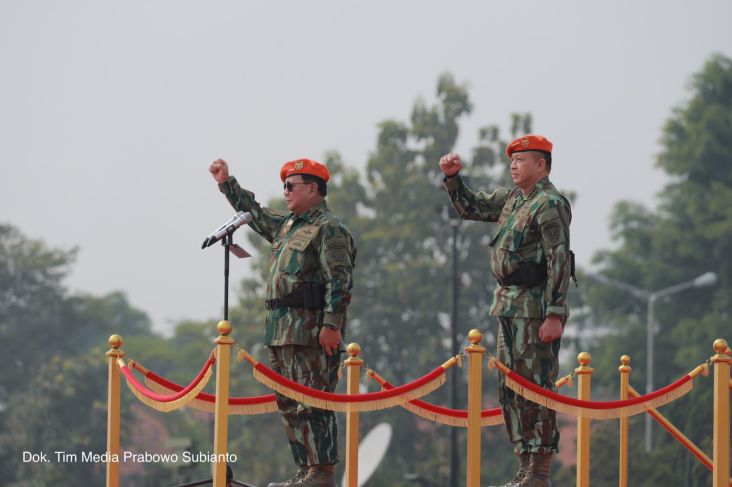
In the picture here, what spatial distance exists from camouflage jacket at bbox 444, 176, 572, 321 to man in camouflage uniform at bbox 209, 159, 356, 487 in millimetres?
976

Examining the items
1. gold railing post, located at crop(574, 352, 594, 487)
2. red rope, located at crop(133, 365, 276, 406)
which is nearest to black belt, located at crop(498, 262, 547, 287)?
gold railing post, located at crop(574, 352, 594, 487)

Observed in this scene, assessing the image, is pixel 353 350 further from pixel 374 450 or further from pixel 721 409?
pixel 374 450

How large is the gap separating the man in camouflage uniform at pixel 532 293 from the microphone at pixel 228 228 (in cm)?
137

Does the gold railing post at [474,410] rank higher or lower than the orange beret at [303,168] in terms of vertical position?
lower

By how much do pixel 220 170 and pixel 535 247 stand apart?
217 centimetres

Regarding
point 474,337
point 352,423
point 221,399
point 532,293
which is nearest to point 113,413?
point 221,399

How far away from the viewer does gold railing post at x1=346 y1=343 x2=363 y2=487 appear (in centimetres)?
935

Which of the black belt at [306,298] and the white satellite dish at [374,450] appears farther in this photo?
the white satellite dish at [374,450]

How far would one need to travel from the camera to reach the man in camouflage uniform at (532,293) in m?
9.10

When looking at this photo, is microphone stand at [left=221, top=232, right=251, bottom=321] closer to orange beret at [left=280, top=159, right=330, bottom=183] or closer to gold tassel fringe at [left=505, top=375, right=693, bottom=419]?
orange beret at [left=280, top=159, right=330, bottom=183]

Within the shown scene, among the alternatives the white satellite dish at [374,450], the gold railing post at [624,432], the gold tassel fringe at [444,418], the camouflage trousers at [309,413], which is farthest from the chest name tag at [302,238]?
the white satellite dish at [374,450]

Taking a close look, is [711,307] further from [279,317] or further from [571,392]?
[279,317]

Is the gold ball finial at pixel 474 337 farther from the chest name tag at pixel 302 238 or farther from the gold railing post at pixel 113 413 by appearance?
the gold railing post at pixel 113 413

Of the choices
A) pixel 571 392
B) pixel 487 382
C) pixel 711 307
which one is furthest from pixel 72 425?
pixel 571 392
